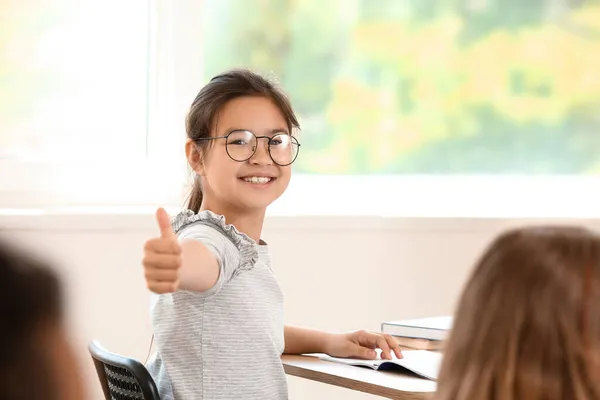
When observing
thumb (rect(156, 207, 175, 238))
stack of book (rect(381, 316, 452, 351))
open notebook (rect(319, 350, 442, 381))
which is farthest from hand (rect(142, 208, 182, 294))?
stack of book (rect(381, 316, 452, 351))

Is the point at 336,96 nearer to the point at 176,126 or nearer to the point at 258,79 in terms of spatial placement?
the point at 176,126

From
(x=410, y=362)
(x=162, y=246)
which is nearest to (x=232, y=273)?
(x=410, y=362)

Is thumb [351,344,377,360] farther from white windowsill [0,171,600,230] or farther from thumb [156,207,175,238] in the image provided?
white windowsill [0,171,600,230]

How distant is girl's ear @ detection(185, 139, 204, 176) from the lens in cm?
211

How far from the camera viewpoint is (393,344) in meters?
1.95

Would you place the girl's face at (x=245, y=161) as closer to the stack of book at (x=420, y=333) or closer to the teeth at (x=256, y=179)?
the teeth at (x=256, y=179)

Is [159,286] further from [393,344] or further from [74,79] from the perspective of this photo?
[74,79]

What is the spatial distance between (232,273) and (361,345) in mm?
308

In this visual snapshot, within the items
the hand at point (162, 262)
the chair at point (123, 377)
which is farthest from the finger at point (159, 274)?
the chair at point (123, 377)

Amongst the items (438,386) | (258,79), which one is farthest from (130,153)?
(438,386)

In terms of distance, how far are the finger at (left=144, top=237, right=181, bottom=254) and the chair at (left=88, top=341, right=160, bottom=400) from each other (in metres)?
0.33

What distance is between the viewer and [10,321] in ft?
2.05

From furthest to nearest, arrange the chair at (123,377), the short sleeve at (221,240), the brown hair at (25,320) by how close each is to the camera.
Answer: the short sleeve at (221,240) → the chair at (123,377) → the brown hair at (25,320)

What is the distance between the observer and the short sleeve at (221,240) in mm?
1777
